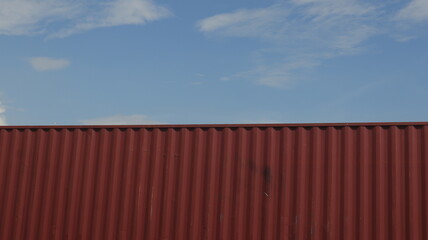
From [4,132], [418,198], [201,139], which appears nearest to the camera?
[418,198]

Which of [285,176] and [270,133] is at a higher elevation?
[270,133]

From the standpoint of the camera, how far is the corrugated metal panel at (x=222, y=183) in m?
8.46

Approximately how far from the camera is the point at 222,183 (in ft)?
28.9

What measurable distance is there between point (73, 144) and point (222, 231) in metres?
2.89

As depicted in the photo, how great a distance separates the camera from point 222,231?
866 cm

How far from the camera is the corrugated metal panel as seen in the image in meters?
8.46

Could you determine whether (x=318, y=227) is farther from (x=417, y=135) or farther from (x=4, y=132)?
(x=4, y=132)

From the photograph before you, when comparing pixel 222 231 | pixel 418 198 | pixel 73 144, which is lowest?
pixel 222 231

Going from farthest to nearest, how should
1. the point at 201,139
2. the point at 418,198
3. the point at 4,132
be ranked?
the point at 4,132
the point at 201,139
the point at 418,198

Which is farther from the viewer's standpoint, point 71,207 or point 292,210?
point 71,207

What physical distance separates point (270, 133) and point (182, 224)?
1941 millimetres

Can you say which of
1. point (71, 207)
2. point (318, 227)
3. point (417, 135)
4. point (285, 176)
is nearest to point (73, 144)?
point (71, 207)

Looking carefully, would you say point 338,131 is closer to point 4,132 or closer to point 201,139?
point 201,139

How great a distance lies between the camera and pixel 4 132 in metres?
9.89
